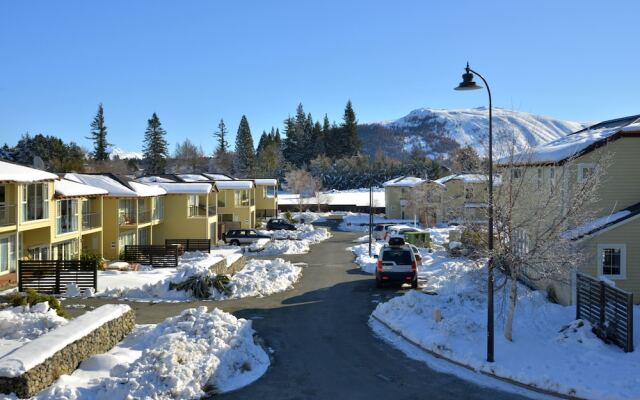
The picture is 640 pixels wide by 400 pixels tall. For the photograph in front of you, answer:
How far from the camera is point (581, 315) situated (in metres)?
17.0

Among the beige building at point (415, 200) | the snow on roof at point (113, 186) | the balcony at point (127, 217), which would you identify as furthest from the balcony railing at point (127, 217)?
the beige building at point (415, 200)

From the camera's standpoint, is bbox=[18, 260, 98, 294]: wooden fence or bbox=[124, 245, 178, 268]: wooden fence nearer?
bbox=[18, 260, 98, 294]: wooden fence

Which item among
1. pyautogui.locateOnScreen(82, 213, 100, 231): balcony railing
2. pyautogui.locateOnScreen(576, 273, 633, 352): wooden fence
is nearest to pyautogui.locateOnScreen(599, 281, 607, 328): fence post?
pyautogui.locateOnScreen(576, 273, 633, 352): wooden fence

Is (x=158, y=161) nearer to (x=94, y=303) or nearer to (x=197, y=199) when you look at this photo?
(x=197, y=199)

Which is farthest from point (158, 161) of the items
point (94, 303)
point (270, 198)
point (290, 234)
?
point (94, 303)

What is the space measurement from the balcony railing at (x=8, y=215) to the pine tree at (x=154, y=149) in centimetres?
8325

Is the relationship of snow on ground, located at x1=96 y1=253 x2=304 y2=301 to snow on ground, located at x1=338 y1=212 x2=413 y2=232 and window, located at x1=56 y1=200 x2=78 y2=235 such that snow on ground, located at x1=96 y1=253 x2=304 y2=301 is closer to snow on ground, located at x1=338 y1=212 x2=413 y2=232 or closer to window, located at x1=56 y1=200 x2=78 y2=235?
window, located at x1=56 y1=200 x2=78 y2=235

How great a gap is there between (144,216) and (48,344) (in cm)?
3014

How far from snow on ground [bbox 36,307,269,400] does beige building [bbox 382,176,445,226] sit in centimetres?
4735

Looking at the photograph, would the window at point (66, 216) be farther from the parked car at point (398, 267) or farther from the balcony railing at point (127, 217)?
the parked car at point (398, 267)

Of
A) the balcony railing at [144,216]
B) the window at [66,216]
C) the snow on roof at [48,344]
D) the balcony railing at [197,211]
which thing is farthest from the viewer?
the balcony railing at [197,211]

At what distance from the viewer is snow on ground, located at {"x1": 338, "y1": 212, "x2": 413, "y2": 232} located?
7300 cm

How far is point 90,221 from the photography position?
3484 centimetres

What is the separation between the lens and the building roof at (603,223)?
18.9 metres
